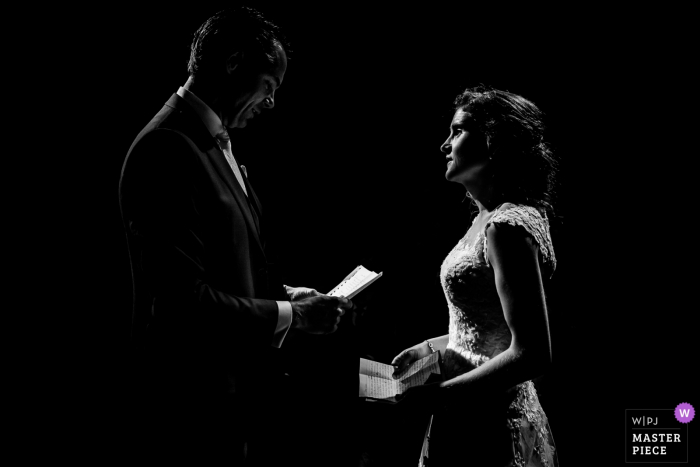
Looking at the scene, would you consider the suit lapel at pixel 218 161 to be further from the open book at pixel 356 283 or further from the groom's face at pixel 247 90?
the open book at pixel 356 283

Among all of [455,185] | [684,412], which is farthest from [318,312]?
[684,412]

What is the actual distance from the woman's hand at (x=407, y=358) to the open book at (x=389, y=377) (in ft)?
0.05

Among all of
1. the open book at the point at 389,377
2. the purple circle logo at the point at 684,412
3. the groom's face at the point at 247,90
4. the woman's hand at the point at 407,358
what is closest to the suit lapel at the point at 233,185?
the groom's face at the point at 247,90

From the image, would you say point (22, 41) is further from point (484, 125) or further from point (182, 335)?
point (484, 125)

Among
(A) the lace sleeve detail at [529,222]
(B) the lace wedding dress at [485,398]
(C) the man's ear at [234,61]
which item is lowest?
(B) the lace wedding dress at [485,398]

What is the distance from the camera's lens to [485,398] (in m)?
1.40

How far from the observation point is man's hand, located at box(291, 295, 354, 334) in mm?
1422

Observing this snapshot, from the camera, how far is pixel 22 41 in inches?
87.7

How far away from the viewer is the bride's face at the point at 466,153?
1.57 m

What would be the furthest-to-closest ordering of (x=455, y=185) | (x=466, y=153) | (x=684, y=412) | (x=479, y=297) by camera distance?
(x=455, y=185) → (x=684, y=412) → (x=466, y=153) → (x=479, y=297)

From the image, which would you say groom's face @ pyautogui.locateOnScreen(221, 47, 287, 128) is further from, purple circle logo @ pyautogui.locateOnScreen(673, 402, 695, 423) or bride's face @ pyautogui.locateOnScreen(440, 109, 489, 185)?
purple circle logo @ pyautogui.locateOnScreen(673, 402, 695, 423)

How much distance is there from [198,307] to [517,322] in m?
0.78

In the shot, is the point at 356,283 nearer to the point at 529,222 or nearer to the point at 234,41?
the point at 529,222

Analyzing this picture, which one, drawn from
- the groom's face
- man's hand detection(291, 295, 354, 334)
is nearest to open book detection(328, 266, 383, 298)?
man's hand detection(291, 295, 354, 334)
